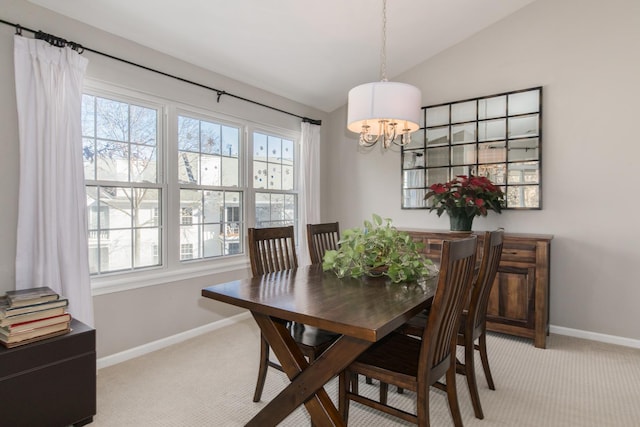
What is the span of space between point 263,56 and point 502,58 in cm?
240

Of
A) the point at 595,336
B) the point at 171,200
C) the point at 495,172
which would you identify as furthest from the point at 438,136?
the point at 171,200

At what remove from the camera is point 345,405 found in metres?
1.80

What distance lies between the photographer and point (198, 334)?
3.39m

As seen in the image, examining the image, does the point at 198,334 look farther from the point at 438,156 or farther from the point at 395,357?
the point at 438,156

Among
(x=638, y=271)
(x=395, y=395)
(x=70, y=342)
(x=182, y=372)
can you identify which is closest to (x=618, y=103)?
(x=638, y=271)

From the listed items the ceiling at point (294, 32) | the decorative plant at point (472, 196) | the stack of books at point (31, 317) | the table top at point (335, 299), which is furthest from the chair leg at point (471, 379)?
the ceiling at point (294, 32)

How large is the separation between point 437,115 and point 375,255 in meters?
2.58

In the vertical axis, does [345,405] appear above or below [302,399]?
below

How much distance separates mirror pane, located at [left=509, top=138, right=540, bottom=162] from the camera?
11.5 feet

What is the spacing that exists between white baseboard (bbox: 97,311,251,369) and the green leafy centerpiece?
236cm

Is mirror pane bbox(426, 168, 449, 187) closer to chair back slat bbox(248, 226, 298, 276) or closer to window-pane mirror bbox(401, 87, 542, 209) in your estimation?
window-pane mirror bbox(401, 87, 542, 209)

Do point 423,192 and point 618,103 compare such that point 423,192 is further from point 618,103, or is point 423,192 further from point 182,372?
point 182,372

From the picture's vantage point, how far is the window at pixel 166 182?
278 cm

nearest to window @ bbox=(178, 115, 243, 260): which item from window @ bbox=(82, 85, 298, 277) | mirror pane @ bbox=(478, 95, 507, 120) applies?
window @ bbox=(82, 85, 298, 277)
